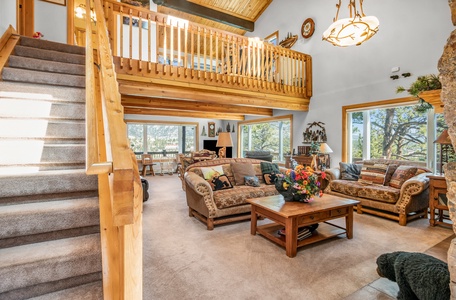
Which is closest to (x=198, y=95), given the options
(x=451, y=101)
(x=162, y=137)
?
(x=451, y=101)

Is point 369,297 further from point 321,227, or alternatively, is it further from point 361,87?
point 361,87

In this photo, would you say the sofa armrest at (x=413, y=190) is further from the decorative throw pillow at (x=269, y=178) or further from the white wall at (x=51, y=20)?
the white wall at (x=51, y=20)

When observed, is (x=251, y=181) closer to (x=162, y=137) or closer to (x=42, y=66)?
(x=42, y=66)

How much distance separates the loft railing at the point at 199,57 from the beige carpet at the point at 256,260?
2.60 meters

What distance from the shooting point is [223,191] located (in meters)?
3.55

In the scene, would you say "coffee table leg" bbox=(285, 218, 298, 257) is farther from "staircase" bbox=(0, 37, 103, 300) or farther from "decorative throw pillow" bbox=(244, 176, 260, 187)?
"staircase" bbox=(0, 37, 103, 300)

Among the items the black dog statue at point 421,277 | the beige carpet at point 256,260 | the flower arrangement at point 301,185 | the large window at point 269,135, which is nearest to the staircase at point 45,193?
the beige carpet at point 256,260

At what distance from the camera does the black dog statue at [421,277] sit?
4.36ft

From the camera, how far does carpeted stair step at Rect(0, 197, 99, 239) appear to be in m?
1.26

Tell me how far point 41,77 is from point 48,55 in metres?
0.70

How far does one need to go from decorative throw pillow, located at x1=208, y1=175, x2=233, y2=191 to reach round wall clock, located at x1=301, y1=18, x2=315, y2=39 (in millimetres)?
4801

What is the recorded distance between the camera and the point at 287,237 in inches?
98.0

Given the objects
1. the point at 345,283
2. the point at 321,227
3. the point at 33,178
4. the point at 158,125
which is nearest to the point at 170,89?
the point at 33,178

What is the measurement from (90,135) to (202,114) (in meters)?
7.29
